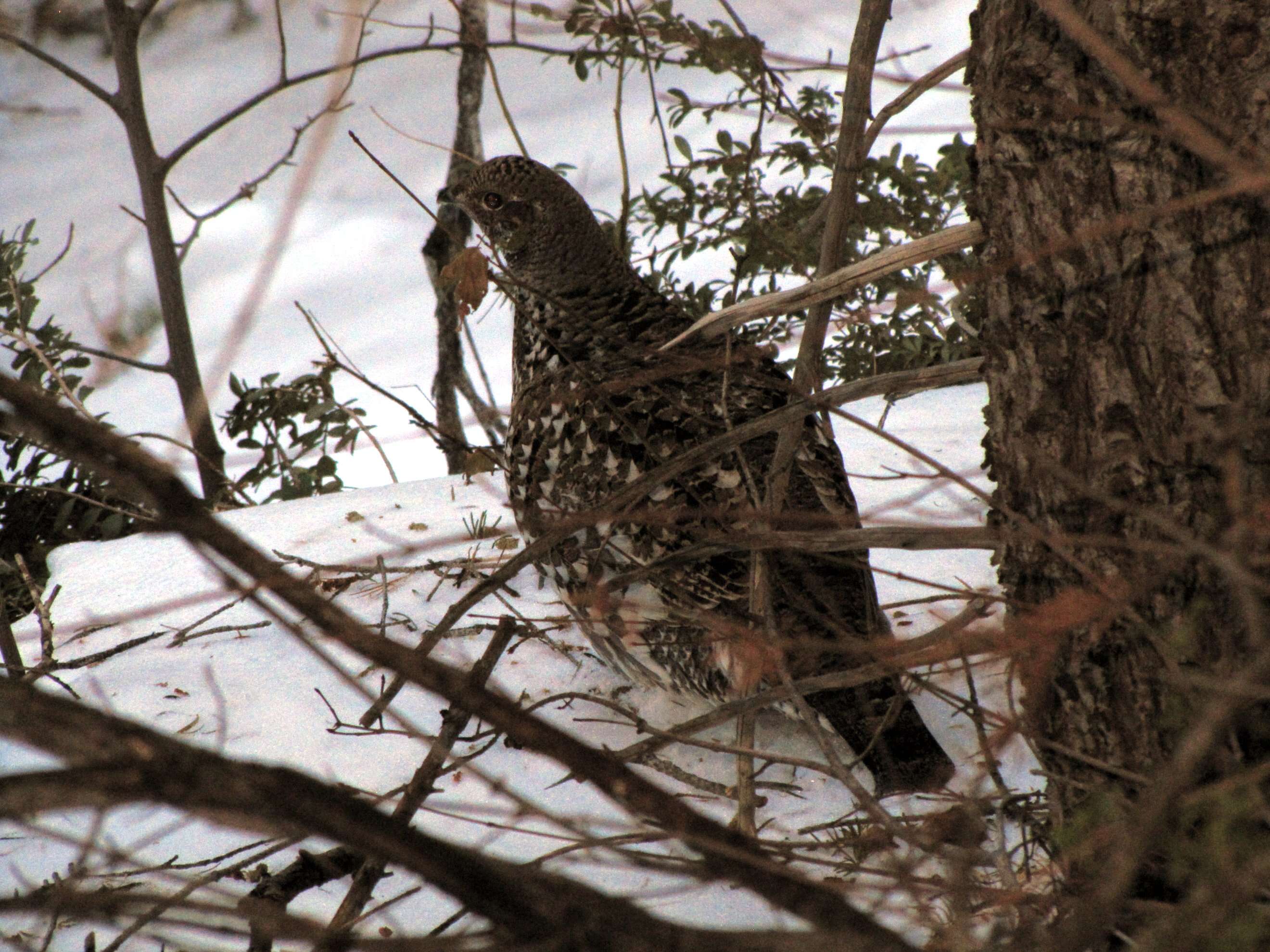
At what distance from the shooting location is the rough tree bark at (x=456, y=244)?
3.96 meters

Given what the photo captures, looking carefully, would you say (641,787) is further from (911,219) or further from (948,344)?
(948,344)

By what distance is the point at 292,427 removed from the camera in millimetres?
4293

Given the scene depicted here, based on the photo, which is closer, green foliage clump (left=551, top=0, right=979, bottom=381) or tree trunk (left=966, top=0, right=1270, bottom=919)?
tree trunk (left=966, top=0, right=1270, bottom=919)

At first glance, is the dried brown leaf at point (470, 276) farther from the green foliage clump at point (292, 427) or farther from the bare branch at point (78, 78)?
the bare branch at point (78, 78)

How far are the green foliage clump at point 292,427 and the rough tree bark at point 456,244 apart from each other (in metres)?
0.37

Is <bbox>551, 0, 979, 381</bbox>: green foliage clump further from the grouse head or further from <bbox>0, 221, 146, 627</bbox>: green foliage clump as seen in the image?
<bbox>0, 221, 146, 627</bbox>: green foliage clump

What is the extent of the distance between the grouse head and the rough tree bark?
3.00 ft

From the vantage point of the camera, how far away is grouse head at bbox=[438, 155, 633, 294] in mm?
2764

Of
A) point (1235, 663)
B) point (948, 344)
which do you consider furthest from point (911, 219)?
point (1235, 663)

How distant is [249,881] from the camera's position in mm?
1742

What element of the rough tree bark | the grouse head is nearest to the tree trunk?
the grouse head

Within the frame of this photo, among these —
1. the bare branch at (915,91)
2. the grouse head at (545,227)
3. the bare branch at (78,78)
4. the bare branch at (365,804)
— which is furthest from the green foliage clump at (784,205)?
the bare branch at (365,804)

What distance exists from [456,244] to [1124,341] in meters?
2.98

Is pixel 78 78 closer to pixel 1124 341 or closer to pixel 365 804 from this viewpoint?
pixel 1124 341
